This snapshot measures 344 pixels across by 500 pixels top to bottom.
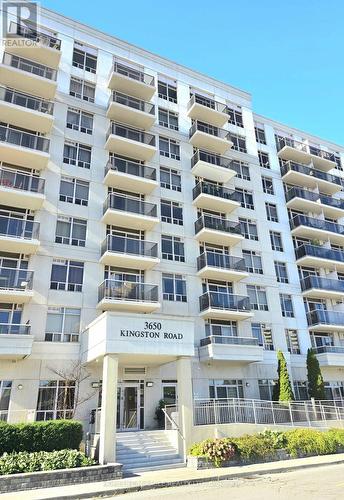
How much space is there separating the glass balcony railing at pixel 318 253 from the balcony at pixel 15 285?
21487mm

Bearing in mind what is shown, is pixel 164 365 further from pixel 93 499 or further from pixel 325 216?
pixel 325 216

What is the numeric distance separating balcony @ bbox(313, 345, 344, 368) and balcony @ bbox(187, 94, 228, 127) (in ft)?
64.4

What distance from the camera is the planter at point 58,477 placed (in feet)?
36.5

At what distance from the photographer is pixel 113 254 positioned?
2197 centimetres

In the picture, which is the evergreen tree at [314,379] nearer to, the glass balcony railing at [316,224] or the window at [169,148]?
the glass balcony railing at [316,224]

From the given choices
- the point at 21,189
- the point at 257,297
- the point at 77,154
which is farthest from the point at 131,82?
the point at 257,297

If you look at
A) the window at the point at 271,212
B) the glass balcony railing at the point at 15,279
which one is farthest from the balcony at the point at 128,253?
the window at the point at 271,212

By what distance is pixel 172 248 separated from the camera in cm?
2541

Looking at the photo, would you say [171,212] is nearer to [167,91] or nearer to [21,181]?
[21,181]

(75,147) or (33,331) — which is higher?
(75,147)

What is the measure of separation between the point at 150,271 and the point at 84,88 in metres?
14.3

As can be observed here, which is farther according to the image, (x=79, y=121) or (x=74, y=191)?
(x=79, y=121)

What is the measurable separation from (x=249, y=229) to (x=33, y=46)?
19783 millimetres

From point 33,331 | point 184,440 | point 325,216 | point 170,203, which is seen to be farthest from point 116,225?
point 325,216
